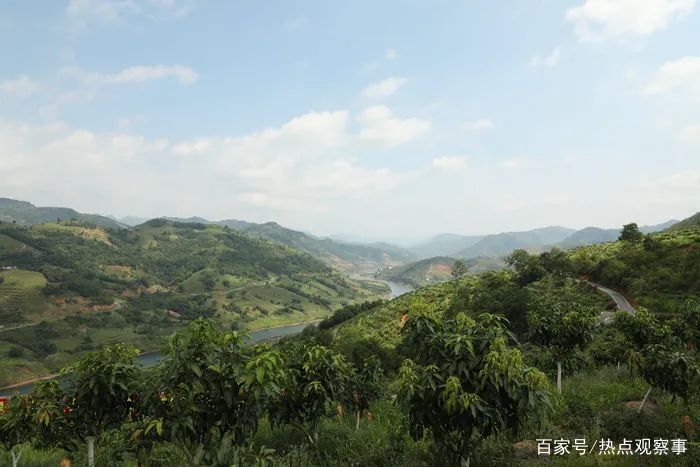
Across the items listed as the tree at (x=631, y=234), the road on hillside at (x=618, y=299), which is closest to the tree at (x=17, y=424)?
the road on hillside at (x=618, y=299)

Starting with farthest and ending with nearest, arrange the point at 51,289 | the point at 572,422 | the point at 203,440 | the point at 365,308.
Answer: the point at 51,289
the point at 365,308
the point at 572,422
the point at 203,440

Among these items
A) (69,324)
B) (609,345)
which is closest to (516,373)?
(609,345)

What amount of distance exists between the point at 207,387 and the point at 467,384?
466 cm

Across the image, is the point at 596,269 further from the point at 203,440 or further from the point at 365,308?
the point at 365,308

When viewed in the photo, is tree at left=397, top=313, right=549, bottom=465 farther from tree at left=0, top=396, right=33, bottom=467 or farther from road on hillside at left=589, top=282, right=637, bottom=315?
road on hillside at left=589, top=282, right=637, bottom=315

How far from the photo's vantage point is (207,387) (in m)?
6.68

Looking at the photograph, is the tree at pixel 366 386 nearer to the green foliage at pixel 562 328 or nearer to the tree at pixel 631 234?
the green foliage at pixel 562 328

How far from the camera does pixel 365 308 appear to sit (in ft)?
409

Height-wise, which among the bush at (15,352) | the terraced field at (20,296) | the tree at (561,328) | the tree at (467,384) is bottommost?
the bush at (15,352)

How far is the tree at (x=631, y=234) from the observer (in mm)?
65225

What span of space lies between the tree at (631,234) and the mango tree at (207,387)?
75847mm

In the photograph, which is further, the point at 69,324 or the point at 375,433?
the point at 69,324

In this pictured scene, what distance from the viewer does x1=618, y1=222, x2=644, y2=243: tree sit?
65.2m

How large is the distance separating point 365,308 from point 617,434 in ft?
379
